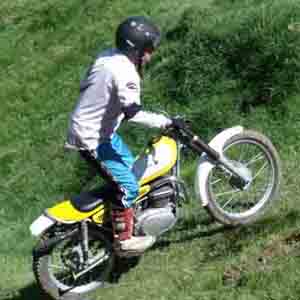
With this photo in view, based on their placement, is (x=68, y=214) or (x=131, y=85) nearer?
(x=131, y=85)

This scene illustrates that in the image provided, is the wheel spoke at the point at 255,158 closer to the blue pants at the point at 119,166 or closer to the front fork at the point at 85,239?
the blue pants at the point at 119,166

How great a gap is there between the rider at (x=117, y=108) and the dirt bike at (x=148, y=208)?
6.9 inches

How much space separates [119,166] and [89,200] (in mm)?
360

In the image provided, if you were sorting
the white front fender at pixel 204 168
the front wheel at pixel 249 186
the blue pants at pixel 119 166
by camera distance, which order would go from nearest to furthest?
the blue pants at pixel 119 166, the white front fender at pixel 204 168, the front wheel at pixel 249 186

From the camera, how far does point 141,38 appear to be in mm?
5754

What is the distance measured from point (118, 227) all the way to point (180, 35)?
441cm

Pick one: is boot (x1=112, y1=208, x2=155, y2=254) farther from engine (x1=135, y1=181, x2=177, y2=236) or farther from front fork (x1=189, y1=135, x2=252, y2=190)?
front fork (x1=189, y1=135, x2=252, y2=190)

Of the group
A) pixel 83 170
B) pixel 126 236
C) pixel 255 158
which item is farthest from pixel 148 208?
pixel 83 170

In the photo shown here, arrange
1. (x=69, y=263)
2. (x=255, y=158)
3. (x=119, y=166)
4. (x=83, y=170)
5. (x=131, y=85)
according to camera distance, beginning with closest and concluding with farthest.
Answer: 1. (x=131, y=85)
2. (x=119, y=166)
3. (x=69, y=263)
4. (x=255, y=158)
5. (x=83, y=170)

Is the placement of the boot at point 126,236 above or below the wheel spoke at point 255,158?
below

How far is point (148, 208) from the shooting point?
20.6 ft

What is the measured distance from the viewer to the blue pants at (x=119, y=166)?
593 centimetres

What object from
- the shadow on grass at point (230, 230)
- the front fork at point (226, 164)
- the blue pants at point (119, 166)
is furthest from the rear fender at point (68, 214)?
the front fork at point (226, 164)

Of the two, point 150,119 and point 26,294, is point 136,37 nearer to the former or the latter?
point 150,119
